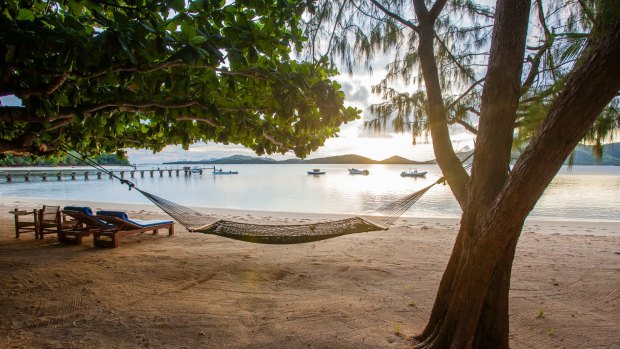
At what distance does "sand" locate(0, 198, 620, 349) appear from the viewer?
2041 millimetres

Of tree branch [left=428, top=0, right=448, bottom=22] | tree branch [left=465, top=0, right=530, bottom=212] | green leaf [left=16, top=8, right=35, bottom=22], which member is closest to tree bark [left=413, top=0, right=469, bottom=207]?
tree branch [left=428, top=0, right=448, bottom=22]

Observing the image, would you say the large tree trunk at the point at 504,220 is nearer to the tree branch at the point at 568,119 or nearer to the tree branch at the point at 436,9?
→ the tree branch at the point at 568,119

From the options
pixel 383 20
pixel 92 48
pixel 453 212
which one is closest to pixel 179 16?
pixel 92 48

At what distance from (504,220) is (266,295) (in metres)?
1.94

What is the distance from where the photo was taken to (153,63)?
176 cm

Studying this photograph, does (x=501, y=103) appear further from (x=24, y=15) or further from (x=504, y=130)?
(x=24, y=15)

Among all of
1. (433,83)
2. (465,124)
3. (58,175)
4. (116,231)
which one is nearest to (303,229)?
(465,124)

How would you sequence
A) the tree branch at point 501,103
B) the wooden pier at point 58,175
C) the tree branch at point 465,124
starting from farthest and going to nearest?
1. the wooden pier at point 58,175
2. the tree branch at point 465,124
3. the tree branch at point 501,103

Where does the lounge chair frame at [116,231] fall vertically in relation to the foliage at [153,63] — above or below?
below

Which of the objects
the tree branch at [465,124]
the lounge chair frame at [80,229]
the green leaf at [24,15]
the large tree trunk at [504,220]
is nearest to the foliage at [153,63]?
the green leaf at [24,15]

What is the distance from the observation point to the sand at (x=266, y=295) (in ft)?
6.70

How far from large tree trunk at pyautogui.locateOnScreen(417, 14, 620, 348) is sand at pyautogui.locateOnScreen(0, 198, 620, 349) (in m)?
0.46

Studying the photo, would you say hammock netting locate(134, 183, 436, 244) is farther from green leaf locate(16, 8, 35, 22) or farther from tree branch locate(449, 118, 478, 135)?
green leaf locate(16, 8, 35, 22)

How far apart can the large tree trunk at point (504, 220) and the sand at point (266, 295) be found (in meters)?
0.46
